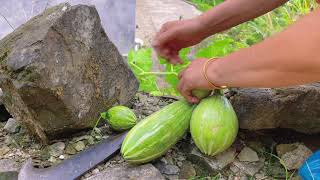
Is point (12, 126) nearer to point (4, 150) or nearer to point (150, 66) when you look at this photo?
point (4, 150)

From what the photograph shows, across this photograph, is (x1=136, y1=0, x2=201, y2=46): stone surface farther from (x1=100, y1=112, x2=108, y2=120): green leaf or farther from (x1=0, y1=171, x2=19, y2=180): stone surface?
(x1=0, y1=171, x2=19, y2=180): stone surface

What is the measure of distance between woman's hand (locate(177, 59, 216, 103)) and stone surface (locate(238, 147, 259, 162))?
1.65 ft

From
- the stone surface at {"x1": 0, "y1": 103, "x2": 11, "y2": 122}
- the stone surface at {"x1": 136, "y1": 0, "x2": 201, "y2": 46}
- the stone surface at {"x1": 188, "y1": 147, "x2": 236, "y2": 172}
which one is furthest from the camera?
the stone surface at {"x1": 136, "y1": 0, "x2": 201, "y2": 46}

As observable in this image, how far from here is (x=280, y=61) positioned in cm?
184

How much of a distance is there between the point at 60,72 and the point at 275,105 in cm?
104

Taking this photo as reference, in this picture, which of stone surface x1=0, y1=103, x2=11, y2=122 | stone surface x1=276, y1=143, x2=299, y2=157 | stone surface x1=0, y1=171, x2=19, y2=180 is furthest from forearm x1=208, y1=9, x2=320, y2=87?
stone surface x1=0, y1=103, x2=11, y2=122

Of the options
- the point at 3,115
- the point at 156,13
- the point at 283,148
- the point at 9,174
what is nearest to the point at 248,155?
the point at 283,148

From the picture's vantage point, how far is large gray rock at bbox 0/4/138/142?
2.34 meters

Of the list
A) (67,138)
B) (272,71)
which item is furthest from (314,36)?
(67,138)

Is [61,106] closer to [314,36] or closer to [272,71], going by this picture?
[272,71]

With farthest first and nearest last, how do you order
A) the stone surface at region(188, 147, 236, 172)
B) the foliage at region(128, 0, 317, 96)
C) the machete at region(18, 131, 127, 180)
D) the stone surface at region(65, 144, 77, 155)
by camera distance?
the foliage at region(128, 0, 317, 96) → the stone surface at region(65, 144, 77, 155) → the stone surface at region(188, 147, 236, 172) → the machete at region(18, 131, 127, 180)

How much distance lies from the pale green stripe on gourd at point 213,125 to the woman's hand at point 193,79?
0.12 metres

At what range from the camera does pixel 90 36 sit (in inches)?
104

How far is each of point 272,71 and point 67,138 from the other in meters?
1.21
